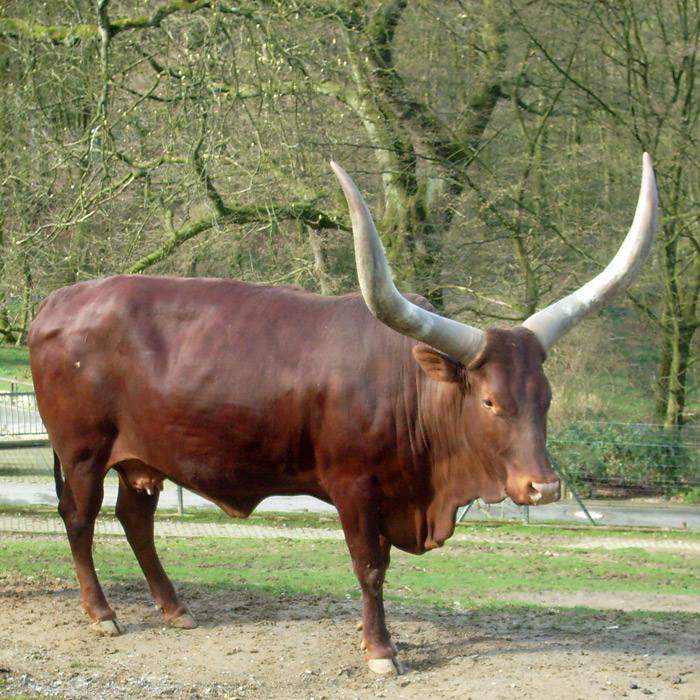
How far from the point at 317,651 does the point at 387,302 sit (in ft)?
7.42

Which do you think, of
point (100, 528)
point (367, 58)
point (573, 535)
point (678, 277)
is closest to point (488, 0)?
point (367, 58)

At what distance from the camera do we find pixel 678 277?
56.6 feet

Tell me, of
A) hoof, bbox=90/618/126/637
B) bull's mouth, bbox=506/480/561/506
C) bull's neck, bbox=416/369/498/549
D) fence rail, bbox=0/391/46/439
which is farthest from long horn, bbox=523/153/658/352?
fence rail, bbox=0/391/46/439

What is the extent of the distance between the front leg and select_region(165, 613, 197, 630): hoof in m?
1.28

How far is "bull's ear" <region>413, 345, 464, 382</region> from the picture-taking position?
208 inches

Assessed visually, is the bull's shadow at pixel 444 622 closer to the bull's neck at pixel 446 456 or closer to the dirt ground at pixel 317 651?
the dirt ground at pixel 317 651

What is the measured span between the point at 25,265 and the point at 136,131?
2066mm

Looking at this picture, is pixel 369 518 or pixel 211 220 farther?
pixel 211 220

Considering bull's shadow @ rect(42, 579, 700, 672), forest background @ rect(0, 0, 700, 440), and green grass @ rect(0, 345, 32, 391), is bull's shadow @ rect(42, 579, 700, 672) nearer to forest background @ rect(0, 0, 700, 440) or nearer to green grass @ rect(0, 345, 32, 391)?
forest background @ rect(0, 0, 700, 440)

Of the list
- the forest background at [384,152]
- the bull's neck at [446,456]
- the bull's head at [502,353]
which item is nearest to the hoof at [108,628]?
the bull's neck at [446,456]

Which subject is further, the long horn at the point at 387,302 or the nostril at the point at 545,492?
the nostril at the point at 545,492

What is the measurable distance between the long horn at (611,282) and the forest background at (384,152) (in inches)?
248

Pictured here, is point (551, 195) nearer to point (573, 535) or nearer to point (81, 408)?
point (573, 535)

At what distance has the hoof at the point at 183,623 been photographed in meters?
6.38
